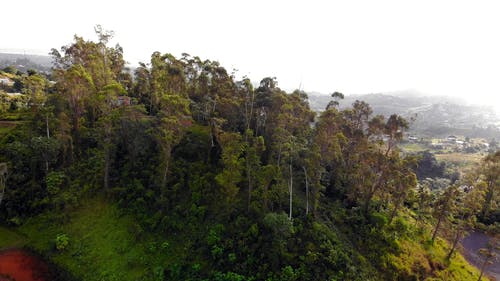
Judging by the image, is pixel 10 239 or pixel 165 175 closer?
pixel 10 239

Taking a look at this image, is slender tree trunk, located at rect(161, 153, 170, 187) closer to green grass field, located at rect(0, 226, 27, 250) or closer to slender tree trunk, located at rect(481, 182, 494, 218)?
green grass field, located at rect(0, 226, 27, 250)

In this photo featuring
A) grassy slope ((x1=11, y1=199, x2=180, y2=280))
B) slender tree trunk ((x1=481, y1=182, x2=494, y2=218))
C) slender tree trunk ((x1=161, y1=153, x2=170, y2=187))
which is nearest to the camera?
grassy slope ((x1=11, y1=199, x2=180, y2=280))

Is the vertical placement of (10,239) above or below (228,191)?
A: below

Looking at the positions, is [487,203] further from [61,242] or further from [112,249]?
[61,242]

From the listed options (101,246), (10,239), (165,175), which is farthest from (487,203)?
(10,239)

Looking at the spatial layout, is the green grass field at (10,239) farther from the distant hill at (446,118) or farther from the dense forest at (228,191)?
the distant hill at (446,118)

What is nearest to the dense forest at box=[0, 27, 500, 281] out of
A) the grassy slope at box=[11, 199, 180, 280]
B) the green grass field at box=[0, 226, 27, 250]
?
the grassy slope at box=[11, 199, 180, 280]

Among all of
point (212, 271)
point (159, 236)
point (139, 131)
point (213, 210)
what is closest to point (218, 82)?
point (139, 131)

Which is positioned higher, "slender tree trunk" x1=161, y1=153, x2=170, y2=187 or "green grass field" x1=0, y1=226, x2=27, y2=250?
"slender tree trunk" x1=161, y1=153, x2=170, y2=187

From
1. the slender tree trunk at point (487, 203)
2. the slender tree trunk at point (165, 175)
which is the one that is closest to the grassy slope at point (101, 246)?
the slender tree trunk at point (165, 175)
